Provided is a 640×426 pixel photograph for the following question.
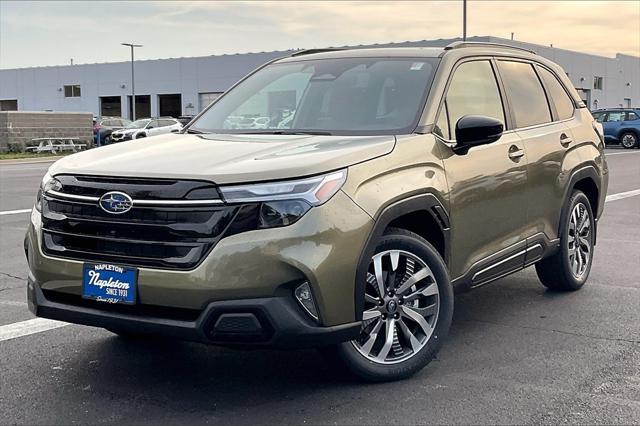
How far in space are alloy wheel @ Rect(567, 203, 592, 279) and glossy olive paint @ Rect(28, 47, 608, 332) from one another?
2.87 ft

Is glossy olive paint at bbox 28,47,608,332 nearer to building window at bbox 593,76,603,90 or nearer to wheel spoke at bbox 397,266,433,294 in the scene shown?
wheel spoke at bbox 397,266,433,294

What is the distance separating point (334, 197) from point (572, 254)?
3286mm

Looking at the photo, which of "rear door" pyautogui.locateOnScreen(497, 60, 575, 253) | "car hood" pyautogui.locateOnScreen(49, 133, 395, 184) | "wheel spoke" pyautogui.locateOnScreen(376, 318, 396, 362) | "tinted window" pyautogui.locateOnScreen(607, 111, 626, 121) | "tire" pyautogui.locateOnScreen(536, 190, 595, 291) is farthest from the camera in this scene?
"tinted window" pyautogui.locateOnScreen(607, 111, 626, 121)

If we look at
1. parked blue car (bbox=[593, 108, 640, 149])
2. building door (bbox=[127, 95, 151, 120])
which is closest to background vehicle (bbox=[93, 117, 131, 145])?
parked blue car (bbox=[593, 108, 640, 149])

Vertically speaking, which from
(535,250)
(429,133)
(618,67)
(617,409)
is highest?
(618,67)

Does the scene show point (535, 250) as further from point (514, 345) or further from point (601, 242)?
point (601, 242)

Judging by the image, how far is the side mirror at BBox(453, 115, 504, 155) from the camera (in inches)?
181

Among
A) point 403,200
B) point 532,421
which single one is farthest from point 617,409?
point 403,200

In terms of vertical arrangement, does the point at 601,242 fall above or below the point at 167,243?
below

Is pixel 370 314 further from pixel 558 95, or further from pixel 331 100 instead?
pixel 558 95

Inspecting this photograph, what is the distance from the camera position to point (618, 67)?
2709 inches

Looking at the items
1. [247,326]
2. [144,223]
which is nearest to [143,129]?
[144,223]

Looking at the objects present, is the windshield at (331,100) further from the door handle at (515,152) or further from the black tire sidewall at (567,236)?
the black tire sidewall at (567,236)

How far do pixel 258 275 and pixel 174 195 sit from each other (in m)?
0.54
